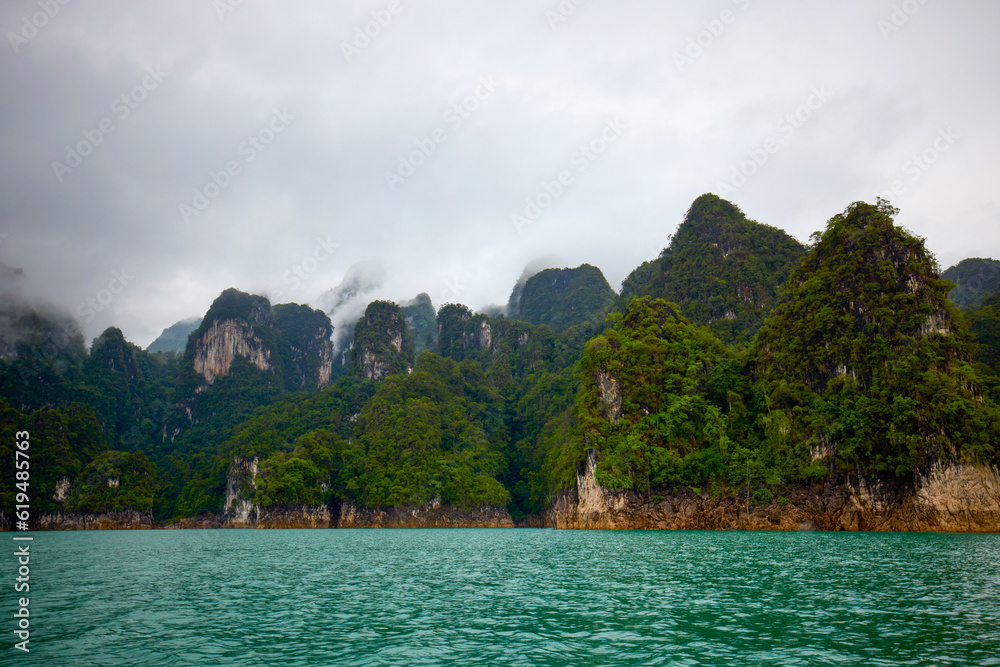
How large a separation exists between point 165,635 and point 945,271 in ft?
457

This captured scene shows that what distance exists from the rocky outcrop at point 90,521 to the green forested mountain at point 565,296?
108943mm

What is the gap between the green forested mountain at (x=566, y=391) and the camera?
54281 millimetres

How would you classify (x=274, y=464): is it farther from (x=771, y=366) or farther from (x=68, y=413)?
(x=771, y=366)

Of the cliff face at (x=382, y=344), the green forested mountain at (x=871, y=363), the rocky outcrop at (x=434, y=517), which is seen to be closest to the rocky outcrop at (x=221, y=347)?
the cliff face at (x=382, y=344)

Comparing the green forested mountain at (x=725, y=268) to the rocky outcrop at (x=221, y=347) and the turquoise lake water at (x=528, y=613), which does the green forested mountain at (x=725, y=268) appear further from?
the rocky outcrop at (x=221, y=347)

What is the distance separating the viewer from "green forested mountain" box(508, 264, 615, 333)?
17225 cm

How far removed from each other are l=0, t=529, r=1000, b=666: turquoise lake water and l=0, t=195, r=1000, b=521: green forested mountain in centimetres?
3283

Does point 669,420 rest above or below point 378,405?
below

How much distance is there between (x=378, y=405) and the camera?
111 metres

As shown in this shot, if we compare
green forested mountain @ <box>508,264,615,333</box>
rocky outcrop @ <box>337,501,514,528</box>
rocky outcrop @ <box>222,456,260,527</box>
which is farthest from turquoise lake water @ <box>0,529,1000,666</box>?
green forested mountain @ <box>508,264,615,333</box>

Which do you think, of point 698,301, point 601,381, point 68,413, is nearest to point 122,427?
point 68,413

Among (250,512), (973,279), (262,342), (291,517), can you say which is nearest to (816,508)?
(291,517)

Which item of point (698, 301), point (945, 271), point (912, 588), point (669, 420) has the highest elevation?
point (945, 271)

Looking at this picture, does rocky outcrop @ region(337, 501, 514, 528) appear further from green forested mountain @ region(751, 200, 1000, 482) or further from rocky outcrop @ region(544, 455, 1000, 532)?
green forested mountain @ region(751, 200, 1000, 482)
